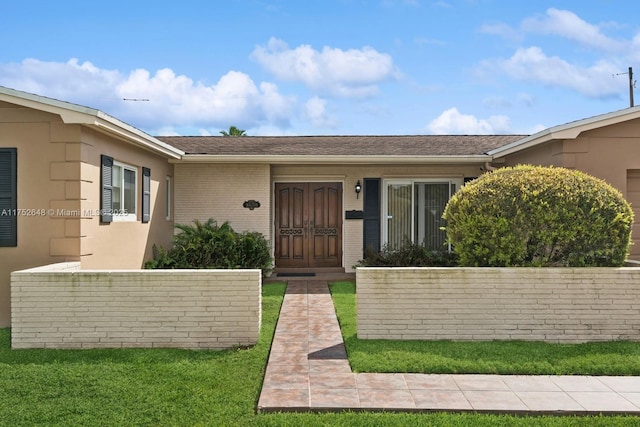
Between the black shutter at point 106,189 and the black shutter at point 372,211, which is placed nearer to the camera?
the black shutter at point 106,189

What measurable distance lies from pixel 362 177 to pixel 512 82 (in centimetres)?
470

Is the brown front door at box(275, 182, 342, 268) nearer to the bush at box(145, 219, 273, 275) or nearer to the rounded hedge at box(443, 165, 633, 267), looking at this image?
the bush at box(145, 219, 273, 275)

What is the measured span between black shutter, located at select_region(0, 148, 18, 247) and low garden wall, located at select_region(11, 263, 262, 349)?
1.36 m

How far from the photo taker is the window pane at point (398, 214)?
11859mm

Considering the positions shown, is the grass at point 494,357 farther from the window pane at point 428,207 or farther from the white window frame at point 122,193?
the window pane at point 428,207

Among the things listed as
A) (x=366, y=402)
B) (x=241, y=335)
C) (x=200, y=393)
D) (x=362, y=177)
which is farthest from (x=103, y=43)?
(x=366, y=402)

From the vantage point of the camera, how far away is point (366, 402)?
167 inches

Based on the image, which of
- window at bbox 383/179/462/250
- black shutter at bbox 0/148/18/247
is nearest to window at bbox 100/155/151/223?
black shutter at bbox 0/148/18/247

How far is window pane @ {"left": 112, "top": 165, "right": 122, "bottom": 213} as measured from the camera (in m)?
8.09

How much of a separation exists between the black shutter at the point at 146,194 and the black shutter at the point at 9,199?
2.48 meters

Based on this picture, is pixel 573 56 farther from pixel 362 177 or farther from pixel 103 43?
pixel 103 43

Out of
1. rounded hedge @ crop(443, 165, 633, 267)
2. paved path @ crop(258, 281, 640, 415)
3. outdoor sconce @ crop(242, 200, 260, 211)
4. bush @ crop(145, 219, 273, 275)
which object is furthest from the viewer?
outdoor sconce @ crop(242, 200, 260, 211)

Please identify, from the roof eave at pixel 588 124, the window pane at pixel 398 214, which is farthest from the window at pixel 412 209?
the roof eave at pixel 588 124

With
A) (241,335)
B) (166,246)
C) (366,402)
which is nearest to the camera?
(366,402)
